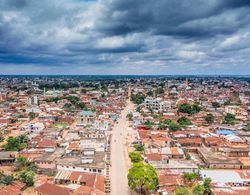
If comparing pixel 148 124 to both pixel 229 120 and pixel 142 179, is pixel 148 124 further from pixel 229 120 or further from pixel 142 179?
pixel 142 179

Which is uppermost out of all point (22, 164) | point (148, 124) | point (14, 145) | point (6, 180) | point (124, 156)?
point (6, 180)

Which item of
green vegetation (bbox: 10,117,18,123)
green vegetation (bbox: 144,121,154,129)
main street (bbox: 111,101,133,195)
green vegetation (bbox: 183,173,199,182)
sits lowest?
main street (bbox: 111,101,133,195)

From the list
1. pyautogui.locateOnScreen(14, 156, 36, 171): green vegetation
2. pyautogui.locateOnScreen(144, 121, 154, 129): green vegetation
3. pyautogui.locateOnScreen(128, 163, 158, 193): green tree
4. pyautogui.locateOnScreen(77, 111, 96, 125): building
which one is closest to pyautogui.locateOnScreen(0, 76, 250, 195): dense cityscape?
pyautogui.locateOnScreen(128, 163, 158, 193): green tree

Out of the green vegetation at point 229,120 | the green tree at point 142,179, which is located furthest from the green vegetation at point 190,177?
the green vegetation at point 229,120

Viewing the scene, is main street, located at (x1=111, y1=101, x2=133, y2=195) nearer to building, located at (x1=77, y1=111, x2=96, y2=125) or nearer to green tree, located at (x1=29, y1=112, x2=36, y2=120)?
building, located at (x1=77, y1=111, x2=96, y2=125)

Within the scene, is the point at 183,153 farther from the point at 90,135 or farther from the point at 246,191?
the point at 90,135

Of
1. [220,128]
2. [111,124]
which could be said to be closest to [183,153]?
[220,128]

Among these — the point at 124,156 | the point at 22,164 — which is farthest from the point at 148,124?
the point at 22,164

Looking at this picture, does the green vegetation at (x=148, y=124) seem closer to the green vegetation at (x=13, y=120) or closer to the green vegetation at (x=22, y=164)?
the green vegetation at (x=22, y=164)

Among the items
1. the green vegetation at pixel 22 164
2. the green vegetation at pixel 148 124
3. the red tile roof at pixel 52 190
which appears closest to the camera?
the red tile roof at pixel 52 190
